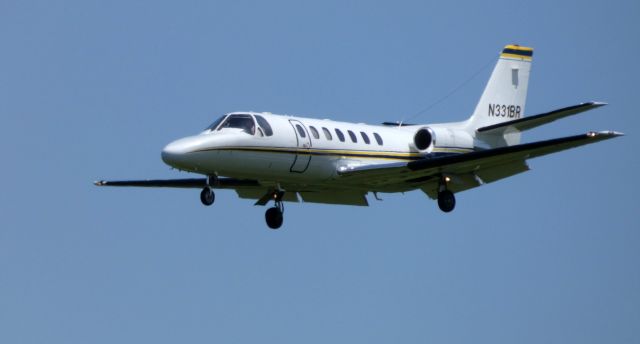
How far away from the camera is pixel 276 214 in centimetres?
3375

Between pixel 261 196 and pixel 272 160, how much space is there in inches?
163

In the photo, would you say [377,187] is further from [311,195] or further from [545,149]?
[545,149]

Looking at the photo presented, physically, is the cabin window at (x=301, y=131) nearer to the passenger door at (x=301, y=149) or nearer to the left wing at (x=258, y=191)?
the passenger door at (x=301, y=149)

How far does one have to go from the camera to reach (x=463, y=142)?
3453 centimetres

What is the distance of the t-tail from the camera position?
120ft

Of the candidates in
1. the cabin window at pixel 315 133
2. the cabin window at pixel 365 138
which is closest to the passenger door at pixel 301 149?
the cabin window at pixel 315 133

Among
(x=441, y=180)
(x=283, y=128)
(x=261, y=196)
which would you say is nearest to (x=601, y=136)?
(x=441, y=180)

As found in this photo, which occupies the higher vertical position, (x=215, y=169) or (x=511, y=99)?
(x=511, y=99)

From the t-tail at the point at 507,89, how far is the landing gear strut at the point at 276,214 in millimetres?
6372

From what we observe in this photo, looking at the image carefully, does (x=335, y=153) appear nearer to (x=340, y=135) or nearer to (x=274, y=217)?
(x=340, y=135)

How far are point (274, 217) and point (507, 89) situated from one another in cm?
824

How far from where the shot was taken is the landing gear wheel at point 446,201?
33.1 metres

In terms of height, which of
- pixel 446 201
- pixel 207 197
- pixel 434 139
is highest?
pixel 434 139

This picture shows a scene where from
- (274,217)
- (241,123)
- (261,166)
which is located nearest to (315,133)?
(261,166)
